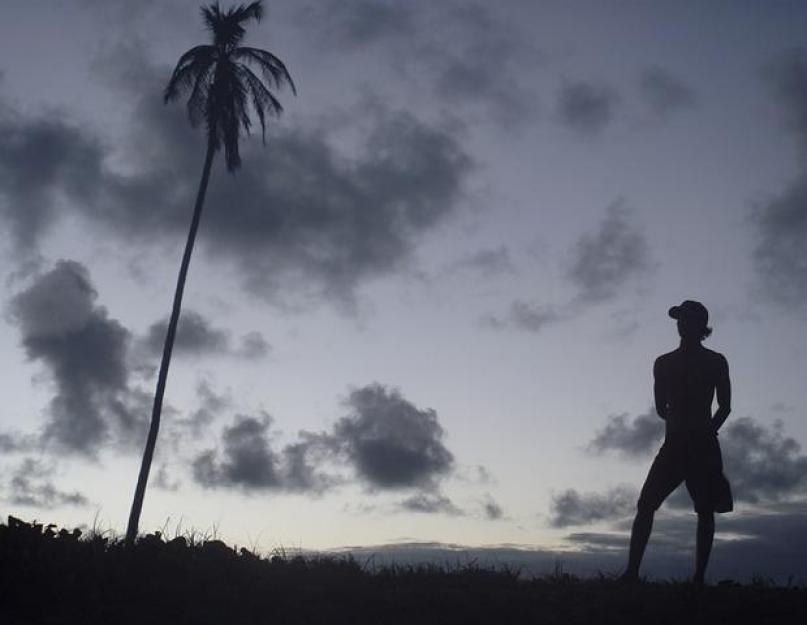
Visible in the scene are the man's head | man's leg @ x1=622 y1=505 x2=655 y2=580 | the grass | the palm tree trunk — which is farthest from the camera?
the palm tree trunk

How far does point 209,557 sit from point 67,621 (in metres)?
1.81

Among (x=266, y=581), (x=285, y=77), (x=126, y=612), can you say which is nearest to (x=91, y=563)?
(x=126, y=612)

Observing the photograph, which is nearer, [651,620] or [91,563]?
[651,620]

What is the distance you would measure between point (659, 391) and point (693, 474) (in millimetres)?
957

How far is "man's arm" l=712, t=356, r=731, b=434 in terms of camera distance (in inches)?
373

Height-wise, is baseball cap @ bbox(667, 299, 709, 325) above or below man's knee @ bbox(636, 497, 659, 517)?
above

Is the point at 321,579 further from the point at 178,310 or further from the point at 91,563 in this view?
the point at 178,310

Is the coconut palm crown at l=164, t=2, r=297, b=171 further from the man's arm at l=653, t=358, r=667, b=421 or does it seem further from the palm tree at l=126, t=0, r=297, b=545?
the man's arm at l=653, t=358, r=667, b=421

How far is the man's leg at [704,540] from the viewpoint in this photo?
930cm

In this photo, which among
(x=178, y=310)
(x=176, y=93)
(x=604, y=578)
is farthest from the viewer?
(x=176, y=93)

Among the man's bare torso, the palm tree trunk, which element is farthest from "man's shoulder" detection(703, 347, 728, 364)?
the palm tree trunk

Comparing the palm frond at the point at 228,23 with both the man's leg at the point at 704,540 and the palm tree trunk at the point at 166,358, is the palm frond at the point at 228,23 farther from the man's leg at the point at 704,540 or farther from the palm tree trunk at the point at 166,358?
the man's leg at the point at 704,540

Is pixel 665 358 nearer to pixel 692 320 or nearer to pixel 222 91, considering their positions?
pixel 692 320

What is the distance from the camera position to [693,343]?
31.7 ft
